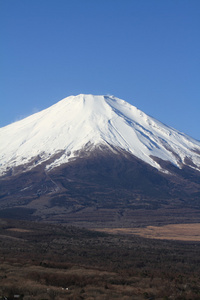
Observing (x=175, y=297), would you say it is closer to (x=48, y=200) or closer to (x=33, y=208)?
(x=33, y=208)

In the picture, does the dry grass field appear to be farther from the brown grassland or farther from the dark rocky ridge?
the brown grassland

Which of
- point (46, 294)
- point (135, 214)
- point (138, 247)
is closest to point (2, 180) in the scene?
point (135, 214)

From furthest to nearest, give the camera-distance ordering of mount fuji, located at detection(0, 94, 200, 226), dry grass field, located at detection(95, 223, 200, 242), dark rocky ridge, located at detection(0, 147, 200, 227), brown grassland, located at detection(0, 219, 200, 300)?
mount fuji, located at detection(0, 94, 200, 226) → dark rocky ridge, located at detection(0, 147, 200, 227) → dry grass field, located at detection(95, 223, 200, 242) → brown grassland, located at detection(0, 219, 200, 300)

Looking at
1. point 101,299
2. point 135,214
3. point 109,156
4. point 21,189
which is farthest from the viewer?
point 109,156

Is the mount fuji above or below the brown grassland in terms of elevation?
above

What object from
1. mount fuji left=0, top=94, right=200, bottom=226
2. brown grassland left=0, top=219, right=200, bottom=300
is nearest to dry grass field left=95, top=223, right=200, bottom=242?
mount fuji left=0, top=94, right=200, bottom=226

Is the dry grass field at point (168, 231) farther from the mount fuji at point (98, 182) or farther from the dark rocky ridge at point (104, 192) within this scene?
the mount fuji at point (98, 182)

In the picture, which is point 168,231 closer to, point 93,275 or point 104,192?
point 104,192

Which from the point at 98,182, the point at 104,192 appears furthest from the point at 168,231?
the point at 98,182
